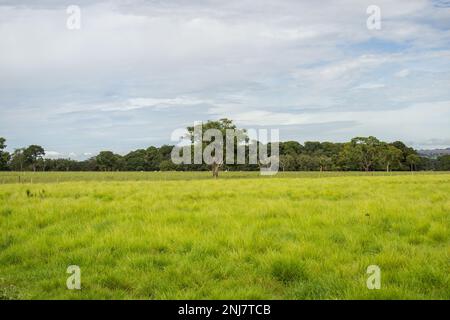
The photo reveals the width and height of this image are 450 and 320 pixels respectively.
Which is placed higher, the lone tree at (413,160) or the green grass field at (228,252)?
the lone tree at (413,160)

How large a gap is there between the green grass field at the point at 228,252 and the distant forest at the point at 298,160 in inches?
3558

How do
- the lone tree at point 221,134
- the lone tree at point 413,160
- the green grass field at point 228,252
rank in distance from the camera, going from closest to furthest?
the green grass field at point 228,252 → the lone tree at point 221,134 → the lone tree at point 413,160

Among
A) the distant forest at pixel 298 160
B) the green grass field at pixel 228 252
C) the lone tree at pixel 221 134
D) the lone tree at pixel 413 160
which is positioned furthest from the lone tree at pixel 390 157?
the green grass field at pixel 228 252

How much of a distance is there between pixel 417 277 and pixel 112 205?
34.8 ft

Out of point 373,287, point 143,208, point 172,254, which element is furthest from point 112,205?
point 373,287

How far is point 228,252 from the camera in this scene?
8.30 metres

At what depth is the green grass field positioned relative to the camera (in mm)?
6496

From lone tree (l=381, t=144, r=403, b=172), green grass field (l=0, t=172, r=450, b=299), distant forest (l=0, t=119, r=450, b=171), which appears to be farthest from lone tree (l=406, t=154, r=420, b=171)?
green grass field (l=0, t=172, r=450, b=299)

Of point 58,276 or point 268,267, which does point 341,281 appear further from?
point 58,276

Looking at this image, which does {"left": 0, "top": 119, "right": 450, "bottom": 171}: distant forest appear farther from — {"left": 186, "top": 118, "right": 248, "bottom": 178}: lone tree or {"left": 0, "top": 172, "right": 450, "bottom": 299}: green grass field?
{"left": 0, "top": 172, "right": 450, "bottom": 299}: green grass field

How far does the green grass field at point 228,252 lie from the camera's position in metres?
6.50

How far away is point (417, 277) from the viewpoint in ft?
22.1

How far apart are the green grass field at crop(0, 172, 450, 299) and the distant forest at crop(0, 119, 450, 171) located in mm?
90360

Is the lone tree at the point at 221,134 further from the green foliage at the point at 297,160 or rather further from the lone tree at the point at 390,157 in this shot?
Result: the lone tree at the point at 390,157
